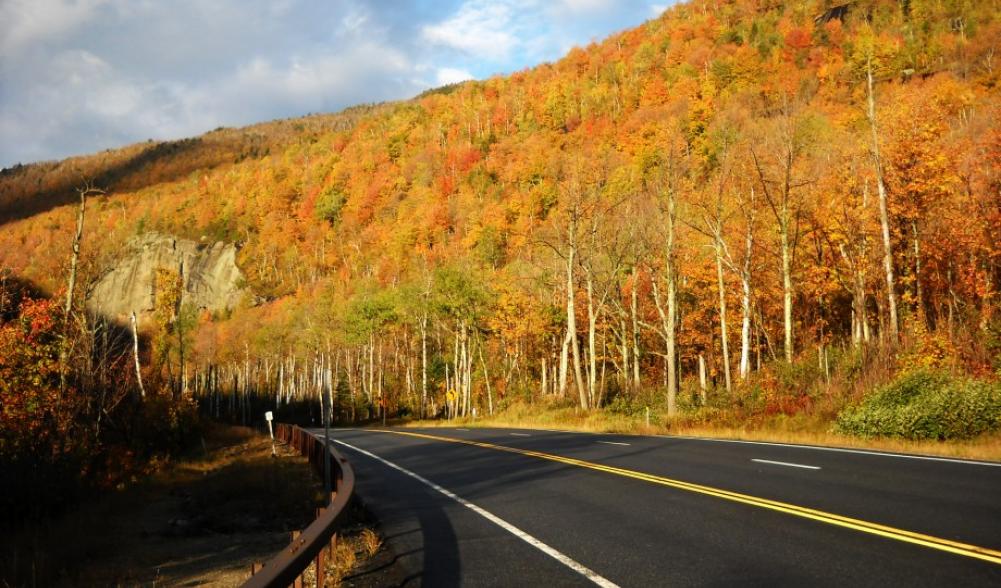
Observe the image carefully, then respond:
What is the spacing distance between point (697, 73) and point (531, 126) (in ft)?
104

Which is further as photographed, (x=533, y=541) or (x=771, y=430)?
(x=771, y=430)

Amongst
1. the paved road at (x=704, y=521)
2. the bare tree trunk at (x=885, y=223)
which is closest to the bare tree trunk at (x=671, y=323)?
the bare tree trunk at (x=885, y=223)

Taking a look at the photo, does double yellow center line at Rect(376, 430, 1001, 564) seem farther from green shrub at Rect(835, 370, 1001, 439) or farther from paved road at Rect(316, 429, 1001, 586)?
green shrub at Rect(835, 370, 1001, 439)

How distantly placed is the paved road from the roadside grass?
1.68 m

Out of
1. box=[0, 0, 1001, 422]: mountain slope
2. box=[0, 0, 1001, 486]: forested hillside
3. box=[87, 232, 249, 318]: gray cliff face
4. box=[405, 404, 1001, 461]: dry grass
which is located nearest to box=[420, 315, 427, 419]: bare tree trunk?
box=[0, 0, 1001, 486]: forested hillside

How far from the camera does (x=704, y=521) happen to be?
7.35 m

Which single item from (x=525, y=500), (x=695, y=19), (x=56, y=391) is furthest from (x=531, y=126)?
(x=525, y=500)

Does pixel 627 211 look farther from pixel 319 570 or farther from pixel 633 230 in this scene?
pixel 319 570

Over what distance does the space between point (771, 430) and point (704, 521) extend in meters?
12.0

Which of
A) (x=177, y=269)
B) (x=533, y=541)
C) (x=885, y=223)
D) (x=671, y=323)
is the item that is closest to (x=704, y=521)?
(x=533, y=541)

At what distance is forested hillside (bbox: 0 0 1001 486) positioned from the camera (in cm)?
2767

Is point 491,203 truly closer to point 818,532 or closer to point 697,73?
point 697,73

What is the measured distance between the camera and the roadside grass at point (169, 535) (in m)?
8.09

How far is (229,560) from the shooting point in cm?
796
